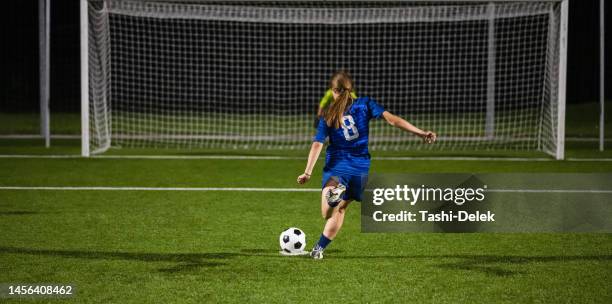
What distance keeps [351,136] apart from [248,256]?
1530 millimetres

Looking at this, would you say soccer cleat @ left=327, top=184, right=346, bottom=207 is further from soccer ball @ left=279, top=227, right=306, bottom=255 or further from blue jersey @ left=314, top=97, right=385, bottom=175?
soccer ball @ left=279, top=227, right=306, bottom=255

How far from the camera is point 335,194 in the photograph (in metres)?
7.29

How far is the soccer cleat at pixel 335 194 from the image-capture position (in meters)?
7.29

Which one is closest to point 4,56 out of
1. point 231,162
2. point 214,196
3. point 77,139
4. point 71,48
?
point 71,48

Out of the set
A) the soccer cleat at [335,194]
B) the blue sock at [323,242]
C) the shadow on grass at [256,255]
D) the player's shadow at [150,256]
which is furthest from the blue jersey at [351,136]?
the player's shadow at [150,256]

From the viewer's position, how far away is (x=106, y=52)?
61.9 feet

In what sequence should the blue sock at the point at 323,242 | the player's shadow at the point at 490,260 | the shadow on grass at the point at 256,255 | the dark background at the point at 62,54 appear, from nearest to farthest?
the player's shadow at the point at 490,260 < the shadow on grass at the point at 256,255 < the blue sock at the point at 323,242 < the dark background at the point at 62,54

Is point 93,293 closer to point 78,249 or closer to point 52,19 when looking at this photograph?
point 78,249

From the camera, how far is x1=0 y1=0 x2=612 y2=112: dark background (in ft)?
124

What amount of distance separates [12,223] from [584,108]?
92.9ft

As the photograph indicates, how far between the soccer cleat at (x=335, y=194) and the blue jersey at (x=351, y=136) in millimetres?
136

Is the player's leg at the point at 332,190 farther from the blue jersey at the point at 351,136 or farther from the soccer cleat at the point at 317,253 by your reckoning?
the soccer cleat at the point at 317,253

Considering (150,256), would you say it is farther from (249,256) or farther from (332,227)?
(332,227)

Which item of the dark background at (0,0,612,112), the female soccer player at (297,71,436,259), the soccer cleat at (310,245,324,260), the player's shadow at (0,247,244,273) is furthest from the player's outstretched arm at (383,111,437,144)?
the dark background at (0,0,612,112)
